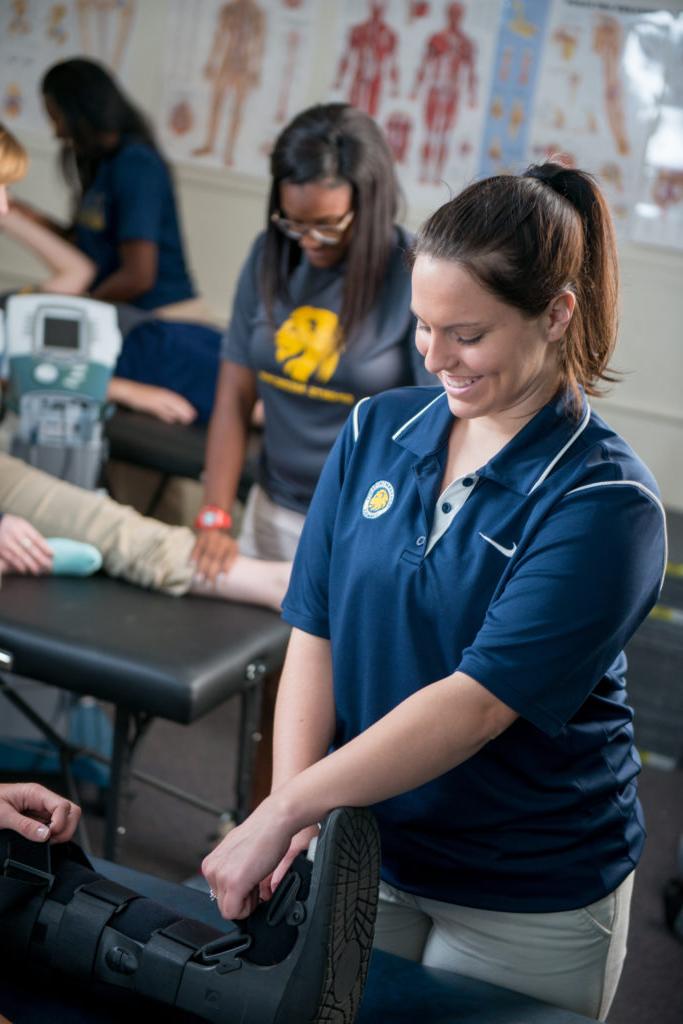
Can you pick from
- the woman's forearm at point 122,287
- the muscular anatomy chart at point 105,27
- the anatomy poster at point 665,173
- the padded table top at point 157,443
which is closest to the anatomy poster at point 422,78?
the anatomy poster at point 665,173

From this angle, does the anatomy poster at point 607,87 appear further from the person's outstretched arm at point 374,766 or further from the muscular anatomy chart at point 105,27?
the person's outstretched arm at point 374,766

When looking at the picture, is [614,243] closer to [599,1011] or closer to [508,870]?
[508,870]

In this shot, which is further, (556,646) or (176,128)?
(176,128)

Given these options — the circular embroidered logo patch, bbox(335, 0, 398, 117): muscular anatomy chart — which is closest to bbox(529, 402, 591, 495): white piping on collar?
the circular embroidered logo patch

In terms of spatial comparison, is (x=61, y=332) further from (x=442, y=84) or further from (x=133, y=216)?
(x=442, y=84)

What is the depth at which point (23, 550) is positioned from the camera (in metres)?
2.31

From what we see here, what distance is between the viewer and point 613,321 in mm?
1256

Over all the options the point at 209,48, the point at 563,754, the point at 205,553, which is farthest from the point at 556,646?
the point at 209,48

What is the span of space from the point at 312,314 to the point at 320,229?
6.7 inches

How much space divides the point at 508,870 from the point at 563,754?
0.14 metres

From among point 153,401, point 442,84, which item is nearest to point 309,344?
point 153,401

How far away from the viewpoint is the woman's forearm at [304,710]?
1.38 m

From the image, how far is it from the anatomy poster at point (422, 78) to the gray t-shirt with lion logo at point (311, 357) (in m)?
2.10

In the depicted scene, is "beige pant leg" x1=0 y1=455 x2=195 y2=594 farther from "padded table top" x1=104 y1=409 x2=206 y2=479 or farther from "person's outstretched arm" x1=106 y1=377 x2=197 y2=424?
"person's outstretched arm" x1=106 y1=377 x2=197 y2=424
